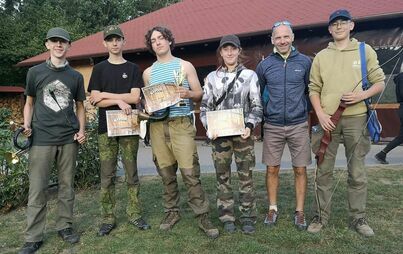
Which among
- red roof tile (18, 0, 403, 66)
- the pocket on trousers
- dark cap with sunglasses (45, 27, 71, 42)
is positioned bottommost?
the pocket on trousers

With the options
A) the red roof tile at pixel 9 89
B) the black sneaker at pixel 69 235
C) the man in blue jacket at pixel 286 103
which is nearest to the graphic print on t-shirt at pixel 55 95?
the black sneaker at pixel 69 235

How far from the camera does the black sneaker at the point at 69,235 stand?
379cm

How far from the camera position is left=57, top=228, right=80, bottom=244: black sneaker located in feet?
12.4

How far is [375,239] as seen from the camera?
3.56m

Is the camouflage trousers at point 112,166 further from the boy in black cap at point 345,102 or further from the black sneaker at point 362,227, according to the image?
the black sneaker at point 362,227

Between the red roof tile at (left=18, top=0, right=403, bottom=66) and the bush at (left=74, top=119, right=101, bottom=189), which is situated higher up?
the red roof tile at (left=18, top=0, right=403, bottom=66)

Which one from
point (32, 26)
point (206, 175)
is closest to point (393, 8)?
point (206, 175)

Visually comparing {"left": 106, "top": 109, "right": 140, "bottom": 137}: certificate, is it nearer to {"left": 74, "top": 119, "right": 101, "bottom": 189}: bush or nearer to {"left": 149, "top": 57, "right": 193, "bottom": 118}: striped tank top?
{"left": 149, "top": 57, "right": 193, "bottom": 118}: striped tank top

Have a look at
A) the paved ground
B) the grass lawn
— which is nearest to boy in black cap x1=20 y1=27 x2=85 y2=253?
the grass lawn

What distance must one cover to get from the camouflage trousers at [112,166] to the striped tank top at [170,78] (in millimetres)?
494

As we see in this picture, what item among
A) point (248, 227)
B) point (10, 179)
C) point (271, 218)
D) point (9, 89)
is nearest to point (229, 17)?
point (10, 179)

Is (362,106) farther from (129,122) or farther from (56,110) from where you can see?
(56,110)

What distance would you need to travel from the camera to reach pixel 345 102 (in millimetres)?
3545

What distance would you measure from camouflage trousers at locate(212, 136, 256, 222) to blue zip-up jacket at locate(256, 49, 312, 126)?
15.9 inches
